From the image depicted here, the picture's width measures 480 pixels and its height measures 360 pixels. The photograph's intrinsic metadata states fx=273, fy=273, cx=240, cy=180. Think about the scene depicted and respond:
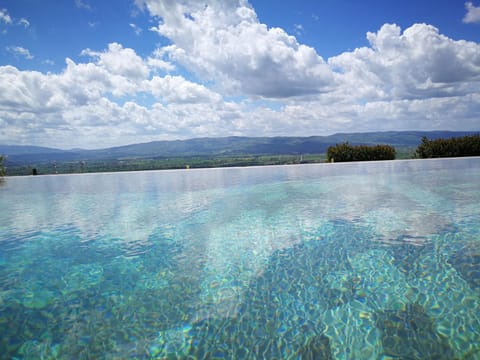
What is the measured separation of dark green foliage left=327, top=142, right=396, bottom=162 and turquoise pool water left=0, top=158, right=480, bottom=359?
11.6 metres

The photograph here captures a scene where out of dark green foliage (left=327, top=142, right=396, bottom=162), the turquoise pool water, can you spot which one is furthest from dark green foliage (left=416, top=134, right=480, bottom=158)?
the turquoise pool water

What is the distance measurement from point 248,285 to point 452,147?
19.0m

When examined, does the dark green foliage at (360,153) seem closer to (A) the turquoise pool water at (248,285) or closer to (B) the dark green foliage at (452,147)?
(B) the dark green foliage at (452,147)

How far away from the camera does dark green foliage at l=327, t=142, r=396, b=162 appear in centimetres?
1666

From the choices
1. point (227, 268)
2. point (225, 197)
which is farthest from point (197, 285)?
point (225, 197)

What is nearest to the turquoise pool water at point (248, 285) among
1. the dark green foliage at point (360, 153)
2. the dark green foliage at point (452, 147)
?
the dark green foliage at point (360, 153)

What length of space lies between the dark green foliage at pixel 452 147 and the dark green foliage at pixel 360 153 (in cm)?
220

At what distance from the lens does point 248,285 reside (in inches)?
104

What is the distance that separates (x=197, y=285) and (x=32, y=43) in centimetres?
1797

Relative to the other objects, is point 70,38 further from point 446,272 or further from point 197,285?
point 446,272

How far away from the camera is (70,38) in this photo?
49.2 feet

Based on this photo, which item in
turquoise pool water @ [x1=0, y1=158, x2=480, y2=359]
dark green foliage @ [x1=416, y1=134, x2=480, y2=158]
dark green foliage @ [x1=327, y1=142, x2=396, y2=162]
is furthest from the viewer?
dark green foliage @ [x1=327, y1=142, x2=396, y2=162]

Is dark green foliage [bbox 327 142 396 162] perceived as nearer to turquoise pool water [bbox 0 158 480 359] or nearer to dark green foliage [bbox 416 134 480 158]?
dark green foliage [bbox 416 134 480 158]

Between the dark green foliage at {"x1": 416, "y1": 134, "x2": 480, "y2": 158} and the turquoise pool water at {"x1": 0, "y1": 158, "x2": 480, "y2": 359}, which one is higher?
the dark green foliage at {"x1": 416, "y1": 134, "x2": 480, "y2": 158}
